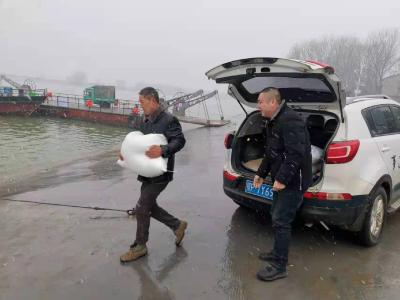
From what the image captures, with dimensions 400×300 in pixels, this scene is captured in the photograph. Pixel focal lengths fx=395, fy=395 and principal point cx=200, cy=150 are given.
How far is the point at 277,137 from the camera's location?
345 cm

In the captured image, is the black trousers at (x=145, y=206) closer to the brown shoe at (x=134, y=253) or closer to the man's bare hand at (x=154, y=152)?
the brown shoe at (x=134, y=253)

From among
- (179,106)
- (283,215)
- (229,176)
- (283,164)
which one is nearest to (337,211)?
(283,215)

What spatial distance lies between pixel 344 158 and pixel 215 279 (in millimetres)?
1732

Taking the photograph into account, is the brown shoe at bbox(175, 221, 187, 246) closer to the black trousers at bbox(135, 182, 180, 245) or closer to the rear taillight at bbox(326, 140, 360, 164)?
the black trousers at bbox(135, 182, 180, 245)

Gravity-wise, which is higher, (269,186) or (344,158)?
(344,158)

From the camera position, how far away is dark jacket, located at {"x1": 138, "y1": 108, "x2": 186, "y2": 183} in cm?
380

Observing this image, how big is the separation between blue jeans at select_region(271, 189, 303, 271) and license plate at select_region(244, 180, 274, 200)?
0.71 m

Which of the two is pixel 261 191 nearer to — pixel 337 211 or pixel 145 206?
pixel 337 211

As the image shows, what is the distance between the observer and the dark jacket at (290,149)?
129 inches

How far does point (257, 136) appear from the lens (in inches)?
207

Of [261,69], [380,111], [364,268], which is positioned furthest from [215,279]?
[380,111]

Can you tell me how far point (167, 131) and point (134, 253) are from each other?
1.29 meters

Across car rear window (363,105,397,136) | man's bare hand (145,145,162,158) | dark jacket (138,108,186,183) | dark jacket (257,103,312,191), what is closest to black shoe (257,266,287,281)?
dark jacket (257,103,312,191)

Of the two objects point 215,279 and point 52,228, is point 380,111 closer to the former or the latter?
point 215,279
